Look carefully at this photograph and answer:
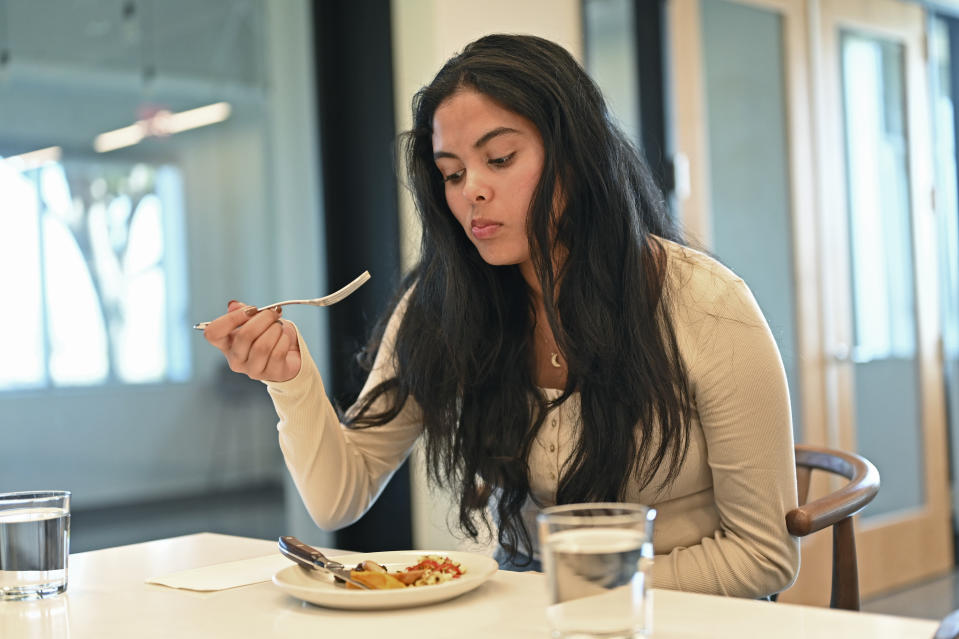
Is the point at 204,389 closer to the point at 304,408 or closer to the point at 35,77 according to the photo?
the point at 35,77

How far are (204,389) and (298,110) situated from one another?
801 millimetres

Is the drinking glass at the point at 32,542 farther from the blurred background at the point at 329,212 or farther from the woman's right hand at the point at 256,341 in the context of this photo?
the blurred background at the point at 329,212

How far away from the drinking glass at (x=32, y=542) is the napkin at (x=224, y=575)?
0.12 m

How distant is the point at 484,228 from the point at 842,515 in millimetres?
568

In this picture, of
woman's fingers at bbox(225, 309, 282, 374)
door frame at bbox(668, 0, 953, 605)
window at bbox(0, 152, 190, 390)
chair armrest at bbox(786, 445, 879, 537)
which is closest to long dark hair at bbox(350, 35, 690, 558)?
chair armrest at bbox(786, 445, 879, 537)

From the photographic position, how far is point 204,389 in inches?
107

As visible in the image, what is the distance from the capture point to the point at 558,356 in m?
1.53

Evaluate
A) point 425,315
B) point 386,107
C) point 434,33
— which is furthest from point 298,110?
point 425,315

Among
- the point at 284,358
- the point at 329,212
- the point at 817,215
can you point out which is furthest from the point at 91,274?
the point at 817,215

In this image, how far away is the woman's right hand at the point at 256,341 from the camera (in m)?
1.26

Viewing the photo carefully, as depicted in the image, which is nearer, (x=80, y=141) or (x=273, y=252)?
(x=80, y=141)

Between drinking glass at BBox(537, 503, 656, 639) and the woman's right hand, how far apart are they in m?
0.60

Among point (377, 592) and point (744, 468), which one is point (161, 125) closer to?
point (744, 468)

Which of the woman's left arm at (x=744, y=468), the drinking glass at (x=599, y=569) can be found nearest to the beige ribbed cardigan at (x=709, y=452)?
the woman's left arm at (x=744, y=468)
